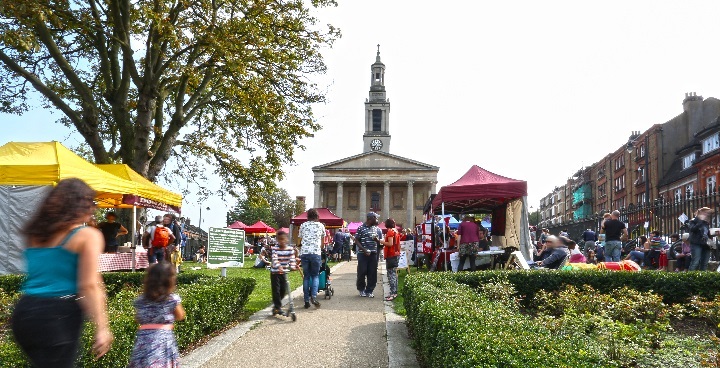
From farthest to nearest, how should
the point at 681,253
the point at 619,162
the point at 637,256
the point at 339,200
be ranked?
the point at 339,200, the point at 619,162, the point at 637,256, the point at 681,253

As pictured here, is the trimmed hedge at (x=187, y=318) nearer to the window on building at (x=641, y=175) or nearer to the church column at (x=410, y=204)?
the window on building at (x=641, y=175)

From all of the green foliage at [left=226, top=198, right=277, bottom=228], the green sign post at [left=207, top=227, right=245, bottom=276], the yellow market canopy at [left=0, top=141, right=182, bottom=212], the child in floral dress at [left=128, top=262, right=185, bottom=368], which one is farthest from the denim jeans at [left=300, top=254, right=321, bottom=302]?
the green foliage at [left=226, top=198, right=277, bottom=228]

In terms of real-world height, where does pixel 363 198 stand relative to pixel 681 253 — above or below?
above

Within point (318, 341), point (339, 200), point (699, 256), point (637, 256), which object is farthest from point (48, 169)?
point (339, 200)

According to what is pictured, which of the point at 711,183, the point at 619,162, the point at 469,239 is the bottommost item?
the point at 469,239

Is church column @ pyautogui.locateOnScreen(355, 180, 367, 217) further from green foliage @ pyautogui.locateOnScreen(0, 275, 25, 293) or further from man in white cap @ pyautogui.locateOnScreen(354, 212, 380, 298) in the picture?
green foliage @ pyautogui.locateOnScreen(0, 275, 25, 293)

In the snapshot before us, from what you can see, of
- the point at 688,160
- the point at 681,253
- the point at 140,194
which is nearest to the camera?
the point at 140,194

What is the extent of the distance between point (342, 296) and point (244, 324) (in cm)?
385

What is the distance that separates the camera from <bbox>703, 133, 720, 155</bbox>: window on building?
34.3 meters

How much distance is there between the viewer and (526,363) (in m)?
3.68

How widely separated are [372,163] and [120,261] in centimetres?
6630

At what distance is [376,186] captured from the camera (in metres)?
83.7

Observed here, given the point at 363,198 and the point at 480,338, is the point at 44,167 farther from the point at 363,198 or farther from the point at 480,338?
the point at 363,198

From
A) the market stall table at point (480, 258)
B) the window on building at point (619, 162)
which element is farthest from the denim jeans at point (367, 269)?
the window on building at point (619, 162)
